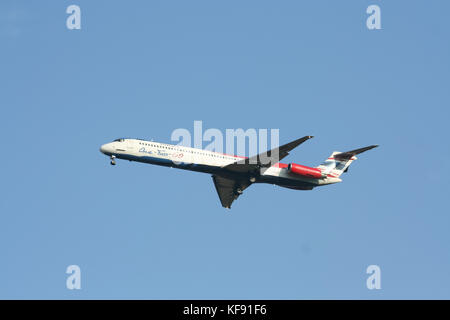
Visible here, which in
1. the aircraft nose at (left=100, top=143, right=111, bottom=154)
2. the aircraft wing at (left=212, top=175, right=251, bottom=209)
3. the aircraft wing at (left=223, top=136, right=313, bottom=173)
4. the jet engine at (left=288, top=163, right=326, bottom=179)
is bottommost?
the aircraft wing at (left=212, top=175, right=251, bottom=209)

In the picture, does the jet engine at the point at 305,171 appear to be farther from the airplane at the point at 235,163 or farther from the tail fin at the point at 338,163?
the tail fin at the point at 338,163

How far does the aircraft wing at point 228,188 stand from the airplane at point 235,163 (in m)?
0.26

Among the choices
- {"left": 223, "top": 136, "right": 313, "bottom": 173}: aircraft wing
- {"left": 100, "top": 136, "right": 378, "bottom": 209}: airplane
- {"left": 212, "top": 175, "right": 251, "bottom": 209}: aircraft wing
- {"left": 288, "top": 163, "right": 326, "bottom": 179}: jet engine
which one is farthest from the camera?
{"left": 212, "top": 175, "right": 251, "bottom": 209}: aircraft wing

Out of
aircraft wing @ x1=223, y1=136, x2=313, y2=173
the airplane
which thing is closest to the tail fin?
the airplane

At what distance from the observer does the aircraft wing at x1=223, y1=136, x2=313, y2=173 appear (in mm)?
71688

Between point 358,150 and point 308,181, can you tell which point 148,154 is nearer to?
point 308,181

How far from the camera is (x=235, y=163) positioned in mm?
73750

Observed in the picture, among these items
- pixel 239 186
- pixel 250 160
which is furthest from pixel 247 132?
pixel 239 186

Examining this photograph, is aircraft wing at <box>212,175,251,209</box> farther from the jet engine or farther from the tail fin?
the tail fin
